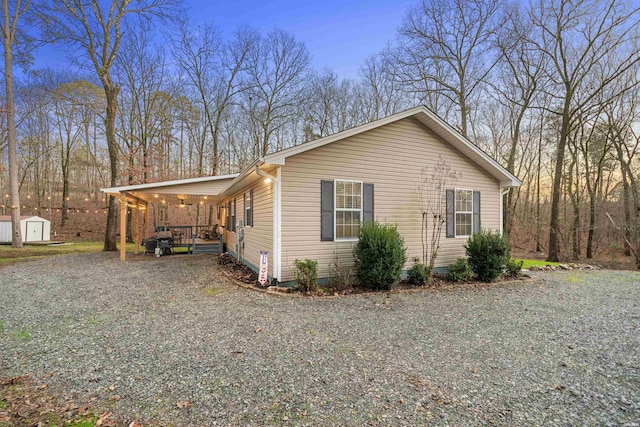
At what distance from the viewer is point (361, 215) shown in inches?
290

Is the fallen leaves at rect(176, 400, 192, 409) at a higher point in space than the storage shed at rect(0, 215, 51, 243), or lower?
lower

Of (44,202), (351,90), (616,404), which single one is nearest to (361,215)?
(616,404)

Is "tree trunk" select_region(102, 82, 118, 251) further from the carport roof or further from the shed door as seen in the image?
the shed door

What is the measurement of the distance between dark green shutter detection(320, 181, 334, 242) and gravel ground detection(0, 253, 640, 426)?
61.8 inches

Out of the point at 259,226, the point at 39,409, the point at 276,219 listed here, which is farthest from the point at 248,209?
the point at 39,409

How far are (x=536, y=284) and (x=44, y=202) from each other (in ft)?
104

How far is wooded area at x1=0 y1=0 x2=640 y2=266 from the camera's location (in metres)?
12.9

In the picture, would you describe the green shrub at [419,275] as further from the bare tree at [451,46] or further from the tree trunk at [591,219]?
the tree trunk at [591,219]

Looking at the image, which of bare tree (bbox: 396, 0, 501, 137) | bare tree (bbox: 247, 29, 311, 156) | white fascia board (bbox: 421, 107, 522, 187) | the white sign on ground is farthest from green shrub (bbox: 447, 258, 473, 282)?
bare tree (bbox: 247, 29, 311, 156)

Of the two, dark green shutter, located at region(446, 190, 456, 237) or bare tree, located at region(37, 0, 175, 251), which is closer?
dark green shutter, located at region(446, 190, 456, 237)

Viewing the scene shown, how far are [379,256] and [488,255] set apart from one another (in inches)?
133

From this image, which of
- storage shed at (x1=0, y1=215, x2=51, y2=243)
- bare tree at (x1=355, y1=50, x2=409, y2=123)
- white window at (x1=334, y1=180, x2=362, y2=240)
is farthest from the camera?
bare tree at (x1=355, y1=50, x2=409, y2=123)

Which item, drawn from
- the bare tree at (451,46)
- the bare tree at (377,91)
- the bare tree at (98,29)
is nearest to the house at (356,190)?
the bare tree at (451,46)

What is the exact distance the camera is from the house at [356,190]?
21.9ft
